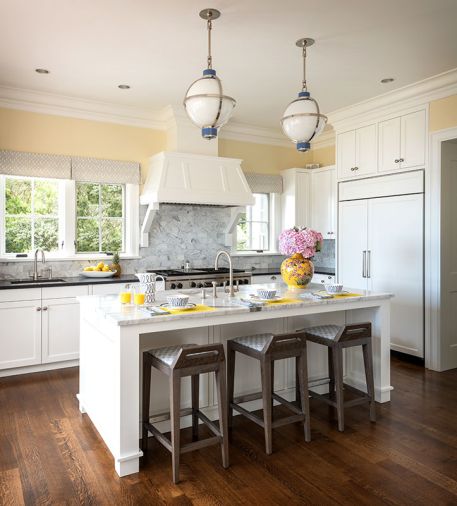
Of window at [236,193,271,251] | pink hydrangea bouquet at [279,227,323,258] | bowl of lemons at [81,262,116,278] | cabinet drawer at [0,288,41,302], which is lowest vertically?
cabinet drawer at [0,288,41,302]

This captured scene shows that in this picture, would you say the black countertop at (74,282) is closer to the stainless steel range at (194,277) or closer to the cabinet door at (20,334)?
the cabinet door at (20,334)

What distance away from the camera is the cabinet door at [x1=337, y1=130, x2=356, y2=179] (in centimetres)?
522

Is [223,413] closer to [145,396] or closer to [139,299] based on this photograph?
[145,396]

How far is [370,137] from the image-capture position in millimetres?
4996

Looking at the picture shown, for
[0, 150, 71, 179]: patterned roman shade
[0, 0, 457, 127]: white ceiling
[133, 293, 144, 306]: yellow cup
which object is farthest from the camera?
[0, 150, 71, 179]: patterned roman shade

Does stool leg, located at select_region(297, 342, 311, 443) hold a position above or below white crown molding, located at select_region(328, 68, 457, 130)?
below

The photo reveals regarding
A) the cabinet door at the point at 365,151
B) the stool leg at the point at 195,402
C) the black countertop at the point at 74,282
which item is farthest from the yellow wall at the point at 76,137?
the stool leg at the point at 195,402

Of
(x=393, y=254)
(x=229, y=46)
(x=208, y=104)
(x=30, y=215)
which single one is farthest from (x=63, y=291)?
(x=393, y=254)

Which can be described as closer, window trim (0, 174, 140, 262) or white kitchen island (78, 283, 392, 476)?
white kitchen island (78, 283, 392, 476)

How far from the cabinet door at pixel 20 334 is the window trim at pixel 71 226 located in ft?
2.39

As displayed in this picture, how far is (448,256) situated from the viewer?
14.3 feet

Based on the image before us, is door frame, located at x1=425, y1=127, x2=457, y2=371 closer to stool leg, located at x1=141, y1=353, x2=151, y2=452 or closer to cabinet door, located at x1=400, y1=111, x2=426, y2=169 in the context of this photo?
cabinet door, located at x1=400, y1=111, x2=426, y2=169

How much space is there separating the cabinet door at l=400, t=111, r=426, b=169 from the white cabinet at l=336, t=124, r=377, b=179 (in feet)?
1.20

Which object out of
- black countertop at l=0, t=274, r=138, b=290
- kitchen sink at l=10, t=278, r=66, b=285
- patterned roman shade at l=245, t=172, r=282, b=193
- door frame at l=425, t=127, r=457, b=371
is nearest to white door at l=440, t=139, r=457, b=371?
door frame at l=425, t=127, r=457, b=371
